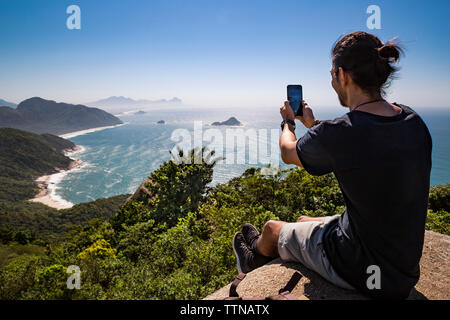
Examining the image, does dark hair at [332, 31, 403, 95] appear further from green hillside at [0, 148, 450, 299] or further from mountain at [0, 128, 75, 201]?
mountain at [0, 128, 75, 201]

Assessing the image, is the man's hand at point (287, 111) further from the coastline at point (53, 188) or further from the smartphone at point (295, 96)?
the coastline at point (53, 188)

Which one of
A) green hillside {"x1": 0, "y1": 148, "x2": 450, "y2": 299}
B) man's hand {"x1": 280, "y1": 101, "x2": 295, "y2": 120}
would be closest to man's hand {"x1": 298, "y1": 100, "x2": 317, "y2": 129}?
man's hand {"x1": 280, "y1": 101, "x2": 295, "y2": 120}

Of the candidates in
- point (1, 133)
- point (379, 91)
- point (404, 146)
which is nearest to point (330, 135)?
point (404, 146)

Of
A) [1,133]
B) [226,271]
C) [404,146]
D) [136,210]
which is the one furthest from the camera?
[1,133]

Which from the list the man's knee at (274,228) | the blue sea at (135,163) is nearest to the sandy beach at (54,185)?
the blue sea at (135,163)

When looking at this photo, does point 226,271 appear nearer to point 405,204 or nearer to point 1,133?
point 405,204

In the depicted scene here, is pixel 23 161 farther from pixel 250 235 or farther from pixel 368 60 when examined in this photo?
pixel 368 60
